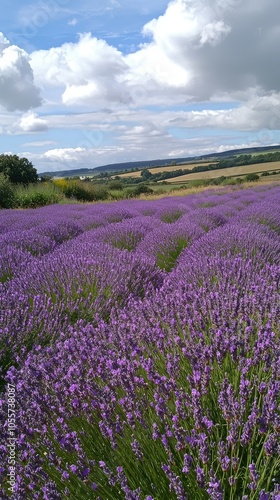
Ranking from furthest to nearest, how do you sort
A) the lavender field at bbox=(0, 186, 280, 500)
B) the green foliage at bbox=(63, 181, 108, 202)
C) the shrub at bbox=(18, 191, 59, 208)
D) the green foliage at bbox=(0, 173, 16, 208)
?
the green foliage at bbox=(63, 181, 108, 202), the shrub at bbox=(18, 191, 59, 208), the green foliage at bbox=(0, 173, 16, 208), the lavender field at bbox=(0, 186, 280, 500)

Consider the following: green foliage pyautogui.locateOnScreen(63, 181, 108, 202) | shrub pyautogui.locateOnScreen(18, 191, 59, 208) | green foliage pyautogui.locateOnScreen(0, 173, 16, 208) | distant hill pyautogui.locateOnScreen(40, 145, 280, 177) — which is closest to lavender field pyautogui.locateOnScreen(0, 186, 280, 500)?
green foliage pyautogui.locateOnScreen(0, 173, 16, 208)

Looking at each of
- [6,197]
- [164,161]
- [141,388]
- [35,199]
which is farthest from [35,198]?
[164,161]

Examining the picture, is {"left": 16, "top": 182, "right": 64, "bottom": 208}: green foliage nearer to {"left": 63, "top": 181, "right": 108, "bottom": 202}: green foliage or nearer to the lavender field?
{"left": 63, "top": 181, "right": 108, "bottom": 202}: green foliage

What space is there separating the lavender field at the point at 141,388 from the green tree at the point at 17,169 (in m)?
21.1

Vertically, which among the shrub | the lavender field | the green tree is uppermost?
the green tree

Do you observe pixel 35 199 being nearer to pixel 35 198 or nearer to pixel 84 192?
pixel 35 198

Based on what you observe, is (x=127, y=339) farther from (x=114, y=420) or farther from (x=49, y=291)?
(x=49, y=291)

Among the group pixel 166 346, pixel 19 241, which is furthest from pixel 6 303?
pixel 19 241

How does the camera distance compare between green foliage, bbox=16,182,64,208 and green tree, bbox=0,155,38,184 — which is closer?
green foliage, bbox=16,182,64,208

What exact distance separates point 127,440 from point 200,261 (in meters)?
2.08

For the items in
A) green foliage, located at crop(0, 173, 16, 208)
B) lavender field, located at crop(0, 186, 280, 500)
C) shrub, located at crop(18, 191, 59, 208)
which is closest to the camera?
lavender field, located at crop(0, 186, 280, 500)

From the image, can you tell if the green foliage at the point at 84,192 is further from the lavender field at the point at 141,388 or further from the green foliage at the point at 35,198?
the lavender field at the point at 141,388

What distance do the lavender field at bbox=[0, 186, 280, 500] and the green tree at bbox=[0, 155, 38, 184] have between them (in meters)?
21.1

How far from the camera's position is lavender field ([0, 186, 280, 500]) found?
1.20m
